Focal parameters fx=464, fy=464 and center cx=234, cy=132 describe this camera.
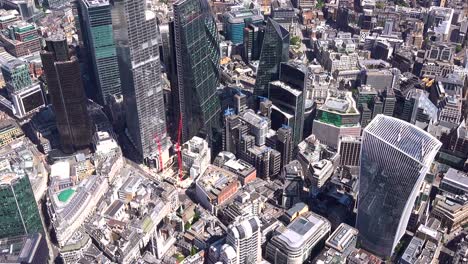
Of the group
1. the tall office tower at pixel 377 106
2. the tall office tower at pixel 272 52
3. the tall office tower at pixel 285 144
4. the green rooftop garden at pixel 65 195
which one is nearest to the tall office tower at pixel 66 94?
the green rooftop garden at pixel 65 195

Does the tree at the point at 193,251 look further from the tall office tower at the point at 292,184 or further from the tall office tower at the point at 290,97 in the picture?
the tall office tower at the point at 290,97

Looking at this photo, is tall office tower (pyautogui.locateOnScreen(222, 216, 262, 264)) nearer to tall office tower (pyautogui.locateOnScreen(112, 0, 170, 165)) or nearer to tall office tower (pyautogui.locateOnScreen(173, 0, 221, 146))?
tall office tower (pyautogui.locateOnScreen(112, 0, 170, 165))

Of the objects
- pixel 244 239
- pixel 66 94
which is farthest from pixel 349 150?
pixel 66 94

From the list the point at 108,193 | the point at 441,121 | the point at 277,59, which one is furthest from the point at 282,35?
the point at 108,193

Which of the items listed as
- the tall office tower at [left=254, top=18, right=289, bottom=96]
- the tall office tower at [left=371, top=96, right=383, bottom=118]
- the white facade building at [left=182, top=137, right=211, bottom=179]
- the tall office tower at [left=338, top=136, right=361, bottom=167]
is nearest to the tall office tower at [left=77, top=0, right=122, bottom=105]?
the white facade building at [left=182, top=137, right=211, bottom=179]

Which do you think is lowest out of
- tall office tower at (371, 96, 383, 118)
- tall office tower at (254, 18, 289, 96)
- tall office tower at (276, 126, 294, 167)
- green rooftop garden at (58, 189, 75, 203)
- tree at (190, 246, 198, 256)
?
tree at (190, 246, 198, 256)

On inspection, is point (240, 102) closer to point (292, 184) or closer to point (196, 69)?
point (196, 69)

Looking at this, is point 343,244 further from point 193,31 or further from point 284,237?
point 193,31
